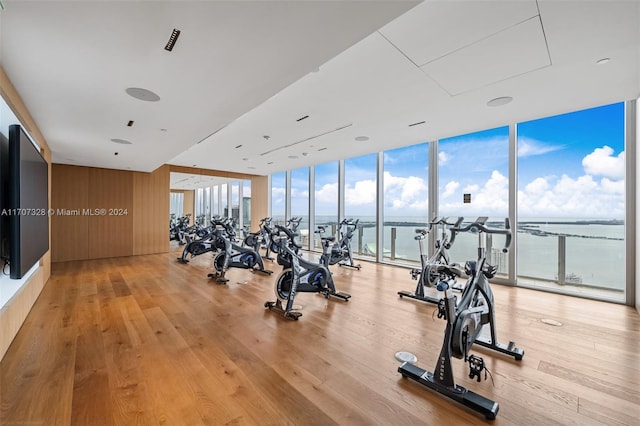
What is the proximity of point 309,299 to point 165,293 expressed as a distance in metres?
2.29

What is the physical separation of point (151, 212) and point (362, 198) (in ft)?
21.4

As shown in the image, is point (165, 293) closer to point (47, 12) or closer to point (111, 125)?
point (111, 125)

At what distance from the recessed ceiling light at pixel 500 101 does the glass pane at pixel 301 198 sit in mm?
Answer: 6068

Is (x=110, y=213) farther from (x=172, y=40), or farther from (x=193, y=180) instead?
(x=172, y=40)

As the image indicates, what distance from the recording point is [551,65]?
2.74m

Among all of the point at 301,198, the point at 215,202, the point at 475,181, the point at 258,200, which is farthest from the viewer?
the point at 215,202

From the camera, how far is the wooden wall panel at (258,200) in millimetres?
10719

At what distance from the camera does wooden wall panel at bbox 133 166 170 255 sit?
8.10 m

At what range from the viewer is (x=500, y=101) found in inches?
142

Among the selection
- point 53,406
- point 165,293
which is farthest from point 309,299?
point 53,406

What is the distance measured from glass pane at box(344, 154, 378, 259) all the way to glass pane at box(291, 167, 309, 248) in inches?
71.1

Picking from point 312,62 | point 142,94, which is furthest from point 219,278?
point 312,62

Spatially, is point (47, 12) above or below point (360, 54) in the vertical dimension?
below

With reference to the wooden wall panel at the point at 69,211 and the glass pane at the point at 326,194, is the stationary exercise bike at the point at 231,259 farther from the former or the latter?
the wooden wall panel at the point at 69,211
